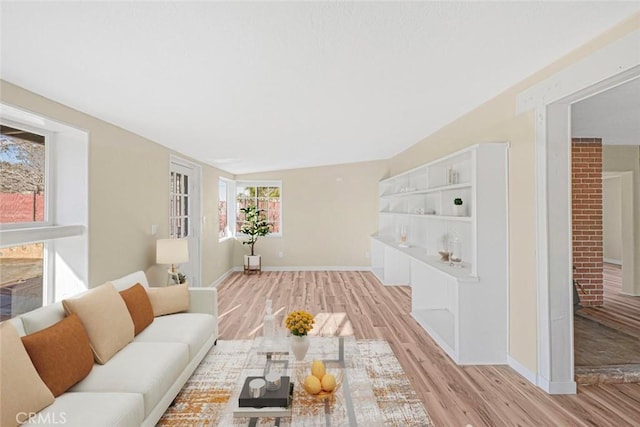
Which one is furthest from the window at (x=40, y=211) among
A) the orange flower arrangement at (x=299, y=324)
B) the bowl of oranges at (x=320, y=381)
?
the bowl of oranges at (x=320, y=381)

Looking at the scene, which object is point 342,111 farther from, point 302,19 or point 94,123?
point 94,123

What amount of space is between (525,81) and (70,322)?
12.2 feet

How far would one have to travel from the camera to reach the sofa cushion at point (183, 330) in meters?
2.77

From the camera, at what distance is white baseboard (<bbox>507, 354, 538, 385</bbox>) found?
2.79 m

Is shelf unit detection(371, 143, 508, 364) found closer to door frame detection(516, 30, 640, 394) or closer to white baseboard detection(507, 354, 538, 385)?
white baseboard detection(507, 354, 538, 385)

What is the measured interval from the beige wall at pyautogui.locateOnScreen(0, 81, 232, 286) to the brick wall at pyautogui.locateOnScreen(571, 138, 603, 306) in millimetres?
5295

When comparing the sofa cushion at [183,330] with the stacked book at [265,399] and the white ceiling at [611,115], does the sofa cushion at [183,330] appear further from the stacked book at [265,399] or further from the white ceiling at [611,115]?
the white ceiling at [611,115]

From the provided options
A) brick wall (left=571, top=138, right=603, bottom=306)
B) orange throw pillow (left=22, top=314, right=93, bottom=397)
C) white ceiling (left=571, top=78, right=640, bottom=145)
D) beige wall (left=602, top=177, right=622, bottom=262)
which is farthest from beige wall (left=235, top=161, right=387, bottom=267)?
beige wall (left=602, top=177, right=622, bottom=262)

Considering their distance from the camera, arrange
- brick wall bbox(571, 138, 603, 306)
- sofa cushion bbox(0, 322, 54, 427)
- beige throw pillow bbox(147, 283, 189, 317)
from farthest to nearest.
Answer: brick wall bbox(571, 138, 603, 306)
beige throw pillow bbox(147, 283, 189, 317)
sofa cushion bbox(0, 322, 54, 427)

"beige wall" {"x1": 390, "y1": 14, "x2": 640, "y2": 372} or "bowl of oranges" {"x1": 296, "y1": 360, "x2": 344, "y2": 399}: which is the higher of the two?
"beige wall" {"x1": 390, "y1": 14, "x2": 640, "y2": 372}

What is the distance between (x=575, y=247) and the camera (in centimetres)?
466

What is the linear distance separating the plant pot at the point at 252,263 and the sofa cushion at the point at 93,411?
18.8 feet

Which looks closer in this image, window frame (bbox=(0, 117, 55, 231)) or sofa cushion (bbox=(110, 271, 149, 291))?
window frame (bbox=(0, 117, 55, 231))

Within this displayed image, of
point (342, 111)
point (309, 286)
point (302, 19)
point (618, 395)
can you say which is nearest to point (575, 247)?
point (618, 395)
